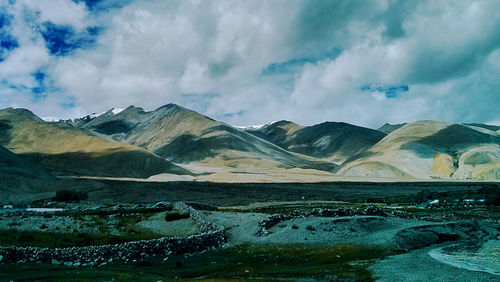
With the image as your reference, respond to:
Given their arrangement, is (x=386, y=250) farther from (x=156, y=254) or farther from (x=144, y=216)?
(x=144, y=216)

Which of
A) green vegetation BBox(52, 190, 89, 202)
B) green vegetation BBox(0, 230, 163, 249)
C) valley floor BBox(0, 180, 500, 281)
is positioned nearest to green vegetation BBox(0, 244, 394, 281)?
valley floor BBox(0, 180, 500, 281)

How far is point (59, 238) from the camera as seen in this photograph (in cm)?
3684

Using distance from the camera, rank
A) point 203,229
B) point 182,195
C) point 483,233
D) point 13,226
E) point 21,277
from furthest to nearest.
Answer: point 182,195 < point 13,226 < point 203,229 < point 483,233 < point 21,277

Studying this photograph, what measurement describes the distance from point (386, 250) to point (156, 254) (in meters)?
18.0

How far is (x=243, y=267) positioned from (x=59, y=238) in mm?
20994

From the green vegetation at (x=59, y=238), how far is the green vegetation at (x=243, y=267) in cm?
795

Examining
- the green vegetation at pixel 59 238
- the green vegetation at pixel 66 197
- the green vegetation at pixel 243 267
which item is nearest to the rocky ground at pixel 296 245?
the green vegetation at pixel 243 267

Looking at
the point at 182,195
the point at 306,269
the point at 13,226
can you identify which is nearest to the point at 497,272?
the point at 306,269

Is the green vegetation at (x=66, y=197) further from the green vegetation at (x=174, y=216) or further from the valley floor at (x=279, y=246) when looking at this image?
the green vegetation at (x=174, y=216)

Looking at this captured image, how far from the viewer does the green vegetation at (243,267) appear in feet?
68.8

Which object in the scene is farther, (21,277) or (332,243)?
(332,243)

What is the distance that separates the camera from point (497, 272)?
21.9 m

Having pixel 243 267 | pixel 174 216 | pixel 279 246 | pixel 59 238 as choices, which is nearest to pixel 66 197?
pixel 174 216

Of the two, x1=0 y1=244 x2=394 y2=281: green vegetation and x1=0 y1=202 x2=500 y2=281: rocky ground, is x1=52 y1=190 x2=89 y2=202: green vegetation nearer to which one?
x1=0 y1=202 x2=500 y2=281: rocky ground
